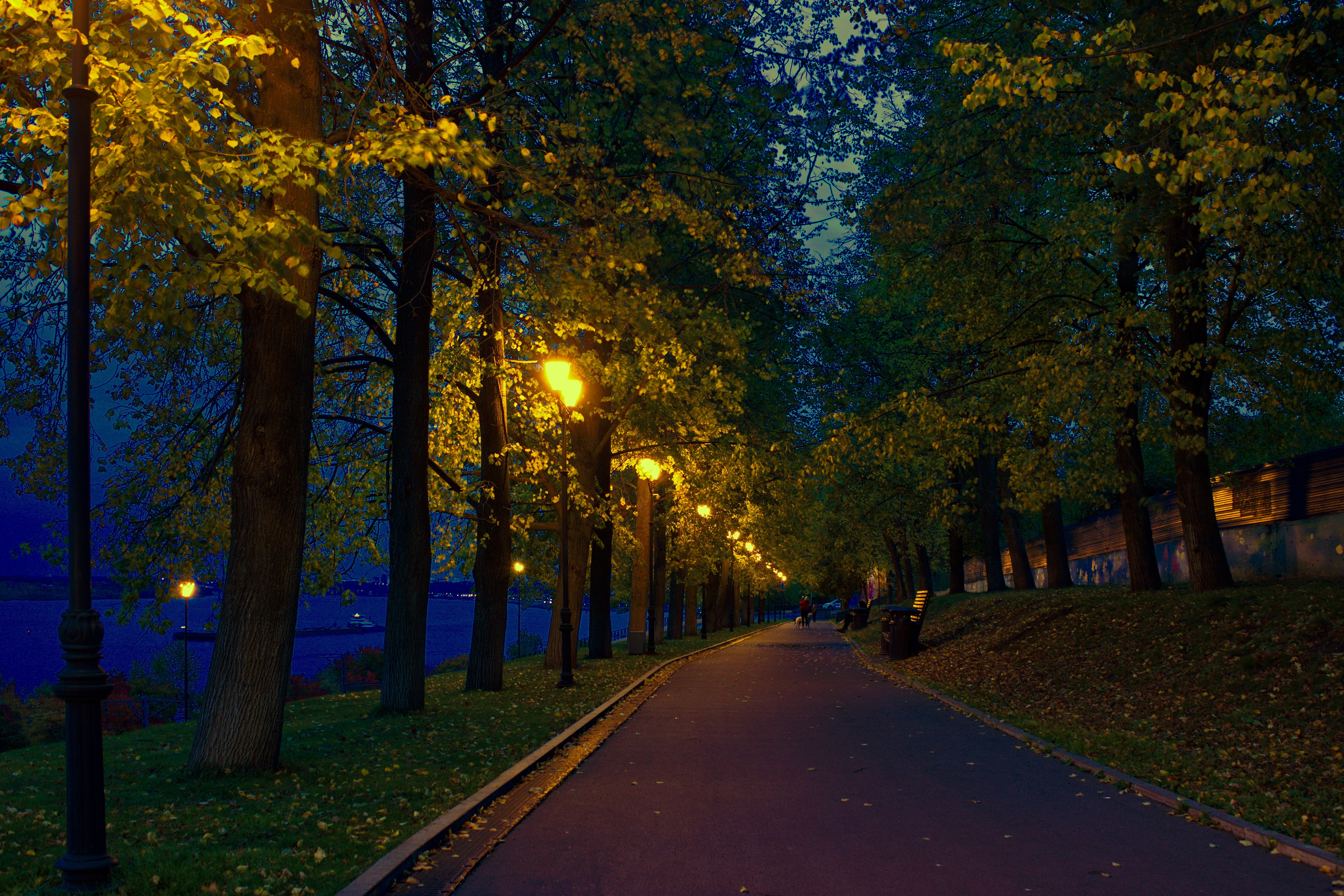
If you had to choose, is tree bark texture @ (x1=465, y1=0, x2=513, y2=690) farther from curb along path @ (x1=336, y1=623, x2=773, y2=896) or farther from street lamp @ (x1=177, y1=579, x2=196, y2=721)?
street lamp @ (x1=177, y1=579, x2=196, y2=721)

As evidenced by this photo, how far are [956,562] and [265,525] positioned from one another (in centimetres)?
3486

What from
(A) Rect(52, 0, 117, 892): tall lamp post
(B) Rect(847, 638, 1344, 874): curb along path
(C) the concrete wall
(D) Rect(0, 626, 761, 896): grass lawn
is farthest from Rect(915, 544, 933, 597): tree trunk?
(A) Rect(52, 0, 117, 892): tall lamp post

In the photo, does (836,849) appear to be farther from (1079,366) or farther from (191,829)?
(1079,366)

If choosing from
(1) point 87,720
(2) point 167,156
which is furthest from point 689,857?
(2) point 167,156

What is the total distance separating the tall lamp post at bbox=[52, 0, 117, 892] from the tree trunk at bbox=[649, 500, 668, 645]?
28.9 metres

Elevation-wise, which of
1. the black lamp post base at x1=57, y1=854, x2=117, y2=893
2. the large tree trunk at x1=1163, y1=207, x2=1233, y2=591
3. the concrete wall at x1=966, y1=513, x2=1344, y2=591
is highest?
the large tree trunk at x1=1163, y1=207, x2=1233, y2=591

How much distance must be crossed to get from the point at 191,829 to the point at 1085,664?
1387 cm

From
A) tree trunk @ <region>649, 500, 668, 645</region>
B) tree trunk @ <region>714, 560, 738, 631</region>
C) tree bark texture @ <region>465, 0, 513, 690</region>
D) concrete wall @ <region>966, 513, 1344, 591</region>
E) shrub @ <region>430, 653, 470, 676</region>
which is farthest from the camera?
tree trunk @ <region>714, 560, 738, 631</region>

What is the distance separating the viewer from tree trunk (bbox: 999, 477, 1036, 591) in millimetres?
33438

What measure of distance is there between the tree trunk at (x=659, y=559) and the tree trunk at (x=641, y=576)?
4413mm

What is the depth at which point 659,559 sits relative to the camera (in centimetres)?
3688

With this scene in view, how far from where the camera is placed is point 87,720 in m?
5.63

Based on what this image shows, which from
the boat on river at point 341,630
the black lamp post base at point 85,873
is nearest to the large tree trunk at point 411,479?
the black lamp post base at point 85,873

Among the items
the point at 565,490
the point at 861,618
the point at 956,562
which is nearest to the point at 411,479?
the point at 565,490
